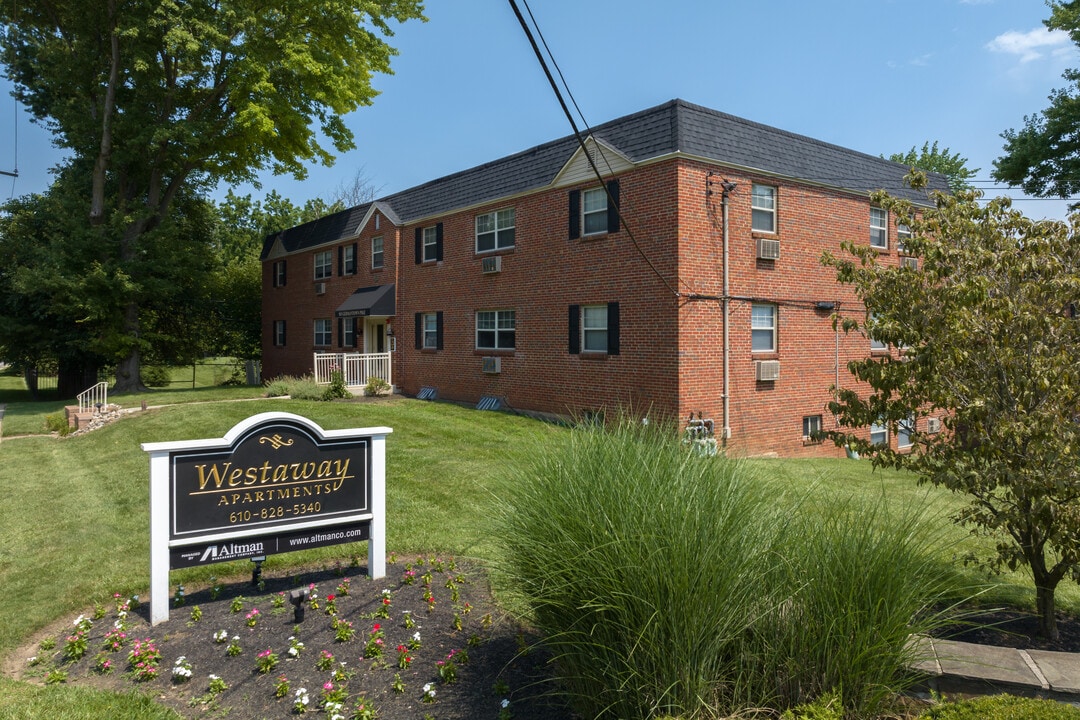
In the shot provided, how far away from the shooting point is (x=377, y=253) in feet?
Result: 80.3

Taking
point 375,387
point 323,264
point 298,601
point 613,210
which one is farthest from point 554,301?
point 323,264

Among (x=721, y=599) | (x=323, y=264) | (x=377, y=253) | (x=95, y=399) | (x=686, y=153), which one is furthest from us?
(x=323, y=264)

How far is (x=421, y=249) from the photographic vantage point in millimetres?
22203

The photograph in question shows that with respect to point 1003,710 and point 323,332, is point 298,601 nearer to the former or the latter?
point 1003,710

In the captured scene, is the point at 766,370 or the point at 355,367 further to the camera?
the point at 355,367

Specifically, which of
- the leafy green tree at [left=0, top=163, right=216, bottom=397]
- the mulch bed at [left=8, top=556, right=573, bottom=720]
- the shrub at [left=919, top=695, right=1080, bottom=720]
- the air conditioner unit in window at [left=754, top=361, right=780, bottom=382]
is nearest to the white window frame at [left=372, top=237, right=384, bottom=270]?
the leafy green tree at [left=0, top=163, right=216, bottom=397]

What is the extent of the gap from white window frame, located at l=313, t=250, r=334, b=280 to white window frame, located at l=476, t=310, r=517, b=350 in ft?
35.1

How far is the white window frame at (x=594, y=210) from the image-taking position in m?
15.7

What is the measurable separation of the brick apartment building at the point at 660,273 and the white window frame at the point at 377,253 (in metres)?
3.08

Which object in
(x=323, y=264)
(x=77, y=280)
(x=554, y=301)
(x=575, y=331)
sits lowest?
(x=575, y=331)

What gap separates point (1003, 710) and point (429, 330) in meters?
19.7

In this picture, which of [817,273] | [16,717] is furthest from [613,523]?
[817,273]

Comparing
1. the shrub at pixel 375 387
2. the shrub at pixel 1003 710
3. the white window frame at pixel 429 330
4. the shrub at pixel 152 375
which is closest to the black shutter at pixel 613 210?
the white window frame at pixel 429 330

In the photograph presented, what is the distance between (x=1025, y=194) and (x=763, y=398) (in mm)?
16351
